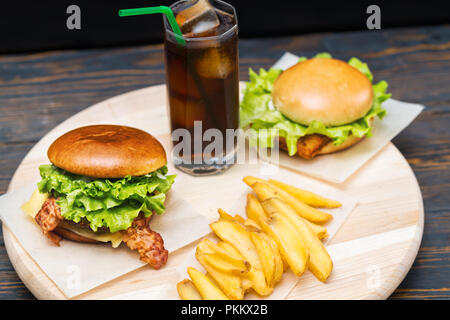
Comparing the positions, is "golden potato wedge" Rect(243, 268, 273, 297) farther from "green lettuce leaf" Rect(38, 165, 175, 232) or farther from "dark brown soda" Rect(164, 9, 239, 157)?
"dark brown soda" Rect(164, 9, 239, 157)

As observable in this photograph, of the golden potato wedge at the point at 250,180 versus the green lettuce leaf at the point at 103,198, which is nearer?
the green lettuce leaf at the point at 103,198

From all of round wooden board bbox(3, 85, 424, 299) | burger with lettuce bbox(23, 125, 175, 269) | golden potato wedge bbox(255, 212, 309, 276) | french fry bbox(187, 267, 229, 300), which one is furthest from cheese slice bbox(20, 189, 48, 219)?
golden potato wedge bbox(255, 212, 309, 276)

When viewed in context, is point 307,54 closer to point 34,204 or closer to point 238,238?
point 238,238

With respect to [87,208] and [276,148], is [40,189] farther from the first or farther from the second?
[276,148]

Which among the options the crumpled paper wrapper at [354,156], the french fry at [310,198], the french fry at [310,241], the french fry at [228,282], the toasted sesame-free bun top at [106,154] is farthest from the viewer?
the crumpled paper wrapper at [354,156]

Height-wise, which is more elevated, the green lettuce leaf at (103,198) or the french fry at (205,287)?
the green lettuce leaf at (103,198)

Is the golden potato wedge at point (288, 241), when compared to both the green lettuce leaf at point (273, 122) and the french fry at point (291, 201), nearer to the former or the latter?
the french fry at point (291, 201)

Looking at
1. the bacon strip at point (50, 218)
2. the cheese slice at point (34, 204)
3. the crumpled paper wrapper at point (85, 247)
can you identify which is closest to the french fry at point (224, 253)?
the crumpled paper wrapper at point (85, 247)
